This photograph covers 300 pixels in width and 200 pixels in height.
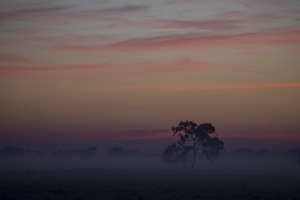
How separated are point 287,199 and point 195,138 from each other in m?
83.6

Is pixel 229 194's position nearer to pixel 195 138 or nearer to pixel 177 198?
pixel 177 198

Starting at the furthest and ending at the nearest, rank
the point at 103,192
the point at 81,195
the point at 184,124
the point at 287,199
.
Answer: the point at 184,124 → the point at 103,192 → the point at 81,195 → the point at 287,199

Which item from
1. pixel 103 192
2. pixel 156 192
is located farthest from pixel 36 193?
pixel 156 192

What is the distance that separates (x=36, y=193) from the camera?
48812 millimetres

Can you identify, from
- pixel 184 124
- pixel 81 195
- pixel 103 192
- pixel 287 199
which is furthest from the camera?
pixel 184 124

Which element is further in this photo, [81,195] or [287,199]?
[81,195]

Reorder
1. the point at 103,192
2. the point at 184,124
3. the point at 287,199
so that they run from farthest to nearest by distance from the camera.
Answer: the point at 184,124, the point at 103,192, the point at 287,199

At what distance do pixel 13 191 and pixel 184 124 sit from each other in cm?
8083

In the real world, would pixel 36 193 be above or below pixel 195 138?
below

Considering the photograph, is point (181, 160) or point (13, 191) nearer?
point (13, 191)

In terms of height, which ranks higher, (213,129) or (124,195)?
(213,129)

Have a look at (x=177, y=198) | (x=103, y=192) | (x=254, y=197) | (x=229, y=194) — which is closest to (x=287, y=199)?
(x=254, y=197)

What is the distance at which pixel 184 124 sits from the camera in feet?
420

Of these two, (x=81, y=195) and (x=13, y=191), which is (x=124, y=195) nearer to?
(x=81, y=195)
